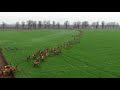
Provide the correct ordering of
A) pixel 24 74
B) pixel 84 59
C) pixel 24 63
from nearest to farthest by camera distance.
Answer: pixel 24 74 < pixel 24 63 < pixel 84 59

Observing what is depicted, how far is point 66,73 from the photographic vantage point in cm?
939
